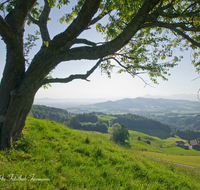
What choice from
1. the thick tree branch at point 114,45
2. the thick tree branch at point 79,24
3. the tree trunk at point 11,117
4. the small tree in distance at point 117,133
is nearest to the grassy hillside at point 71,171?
the tree trunk at point 11,117

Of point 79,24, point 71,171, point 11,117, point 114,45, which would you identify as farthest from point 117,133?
point 79,24

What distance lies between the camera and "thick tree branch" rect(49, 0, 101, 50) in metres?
4.76

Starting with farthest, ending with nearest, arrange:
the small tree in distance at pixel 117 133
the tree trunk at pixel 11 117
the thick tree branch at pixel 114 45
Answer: the small tree in distance at pixel 117 133
the tree trunk at pixel 11 117
the thick tree branch at pixel 114 45

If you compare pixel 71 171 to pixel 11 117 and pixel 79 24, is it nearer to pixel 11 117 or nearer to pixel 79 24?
pixel 11 117

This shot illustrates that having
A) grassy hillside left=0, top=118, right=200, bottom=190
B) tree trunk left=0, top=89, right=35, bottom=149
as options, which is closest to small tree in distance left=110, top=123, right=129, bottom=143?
grassy hillside left=0, top=118, right=200, bottom=190

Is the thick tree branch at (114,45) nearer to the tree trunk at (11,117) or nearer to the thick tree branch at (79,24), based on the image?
the thick tree branch at (79,24)

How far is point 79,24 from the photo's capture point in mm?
5180

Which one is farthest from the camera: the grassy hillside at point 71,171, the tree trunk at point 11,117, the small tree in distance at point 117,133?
the small tree in distance at point 117,133

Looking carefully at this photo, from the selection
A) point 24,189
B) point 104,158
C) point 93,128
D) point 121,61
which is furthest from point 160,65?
point 93,128

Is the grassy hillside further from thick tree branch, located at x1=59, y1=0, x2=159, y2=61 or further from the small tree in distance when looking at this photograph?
the small tree in distance

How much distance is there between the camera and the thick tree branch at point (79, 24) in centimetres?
476

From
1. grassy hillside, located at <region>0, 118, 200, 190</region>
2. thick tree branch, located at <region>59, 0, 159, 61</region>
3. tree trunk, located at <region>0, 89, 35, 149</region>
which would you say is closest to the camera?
grassy hillside, located at <region>0, 118, 200, 190</region>

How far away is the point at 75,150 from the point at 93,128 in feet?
425

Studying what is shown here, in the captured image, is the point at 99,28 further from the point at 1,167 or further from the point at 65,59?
A: the point at 1,167
